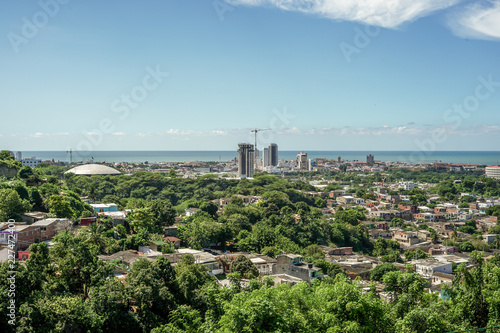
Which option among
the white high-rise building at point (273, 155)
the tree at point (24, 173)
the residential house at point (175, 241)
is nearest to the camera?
the residential house at point (175, 241)

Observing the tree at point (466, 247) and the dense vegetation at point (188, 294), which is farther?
the tree at point (466, 247)

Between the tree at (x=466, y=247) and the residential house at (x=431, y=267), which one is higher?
the residential house at (x=431, y=267)

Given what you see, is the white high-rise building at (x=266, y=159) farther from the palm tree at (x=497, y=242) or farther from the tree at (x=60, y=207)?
the tree at (x=60, y=207)

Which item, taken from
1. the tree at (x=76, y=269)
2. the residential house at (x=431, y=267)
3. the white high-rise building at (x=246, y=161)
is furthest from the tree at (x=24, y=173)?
the white high-rise building at (x=246, y=161)

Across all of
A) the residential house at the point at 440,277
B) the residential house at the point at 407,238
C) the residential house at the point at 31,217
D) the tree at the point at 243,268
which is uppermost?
the residential house at the point at 31,217

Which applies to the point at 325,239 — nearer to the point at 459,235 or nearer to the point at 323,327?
the point at 459,235

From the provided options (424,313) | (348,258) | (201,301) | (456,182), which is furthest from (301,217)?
(456,182)

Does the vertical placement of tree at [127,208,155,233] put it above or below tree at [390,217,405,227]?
above

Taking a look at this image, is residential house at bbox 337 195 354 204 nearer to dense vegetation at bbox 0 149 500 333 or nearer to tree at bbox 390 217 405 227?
tree at bbox 390 217 405 227

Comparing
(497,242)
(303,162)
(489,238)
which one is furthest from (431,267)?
(303,162)

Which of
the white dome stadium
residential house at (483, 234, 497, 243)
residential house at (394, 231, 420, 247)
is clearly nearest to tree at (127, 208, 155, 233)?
residential house at (394, 231, 420, 247)

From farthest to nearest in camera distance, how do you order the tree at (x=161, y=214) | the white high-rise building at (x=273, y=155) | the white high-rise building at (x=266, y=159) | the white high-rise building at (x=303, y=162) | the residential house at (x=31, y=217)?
the white high-rise building at (x=266, y=159), the white high-rise building at (x=273, y=155), the white high-rise building at (x=303, y=162), the tree at (x=161, y=214), the residential house at (x=31, y=217)
